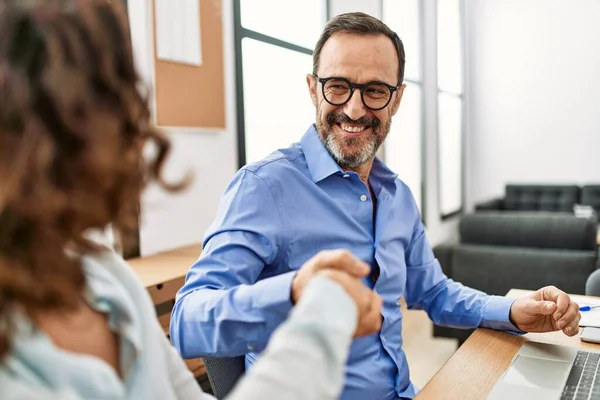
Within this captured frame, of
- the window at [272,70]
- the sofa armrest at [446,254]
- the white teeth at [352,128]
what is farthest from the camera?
the sofa armrest at [446,254]

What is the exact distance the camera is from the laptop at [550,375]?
0.95 meters

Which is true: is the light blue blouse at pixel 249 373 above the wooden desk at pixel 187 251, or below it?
above

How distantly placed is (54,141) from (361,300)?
14.0 inches

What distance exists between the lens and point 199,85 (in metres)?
2.73

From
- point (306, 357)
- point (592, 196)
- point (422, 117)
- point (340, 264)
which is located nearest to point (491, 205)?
point (592, 196)

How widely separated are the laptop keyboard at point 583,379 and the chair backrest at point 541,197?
5.60 m

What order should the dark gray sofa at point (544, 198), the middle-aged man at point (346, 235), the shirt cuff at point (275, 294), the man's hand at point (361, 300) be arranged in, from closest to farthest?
the man's hand at point (361, 300) < the shirt cuff at point (275, 294) < the middle-aged man at point (346, 235) < the dark gray sofa at point (544, 198)

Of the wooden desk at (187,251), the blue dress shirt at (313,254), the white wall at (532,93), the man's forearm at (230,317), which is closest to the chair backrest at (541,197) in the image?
the white wall at (532,93)

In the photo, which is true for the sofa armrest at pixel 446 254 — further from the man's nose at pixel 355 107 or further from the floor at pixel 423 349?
the man's nose at pixel 355 107

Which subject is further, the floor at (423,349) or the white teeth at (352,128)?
the floor at (423,349)

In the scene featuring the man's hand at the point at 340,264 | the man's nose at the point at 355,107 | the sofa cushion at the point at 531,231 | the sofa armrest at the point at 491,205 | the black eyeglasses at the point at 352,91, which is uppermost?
the black eyeglasses at the point at 352,91

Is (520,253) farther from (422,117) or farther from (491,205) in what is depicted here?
(491,205)

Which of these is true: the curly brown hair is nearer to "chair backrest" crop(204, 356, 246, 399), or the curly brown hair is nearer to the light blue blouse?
the light blue blouse

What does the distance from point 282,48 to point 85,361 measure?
3.18 m
